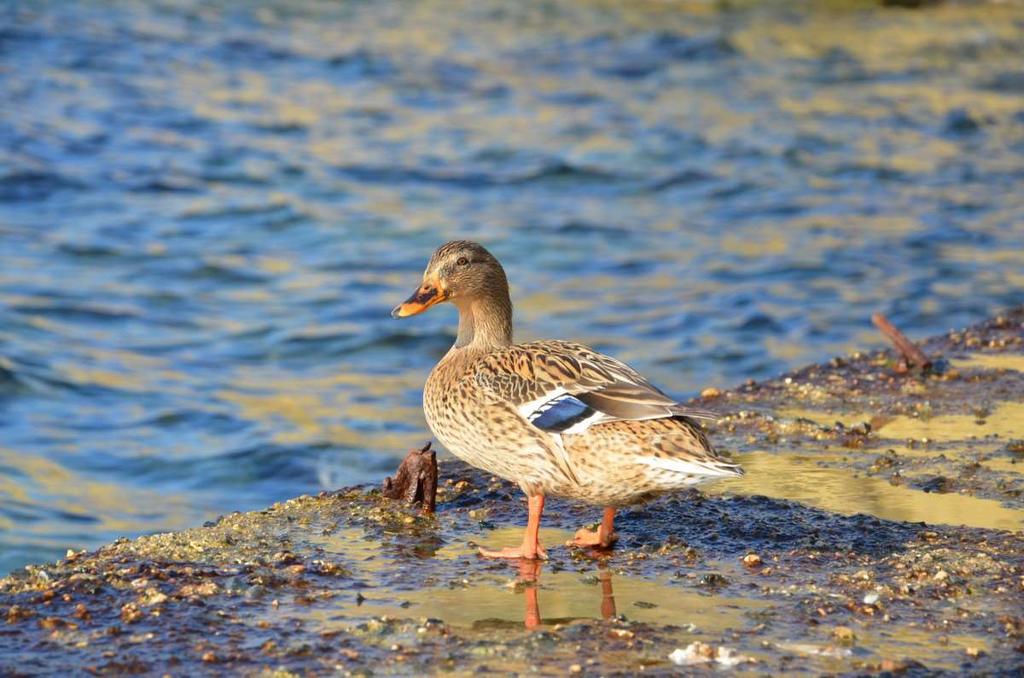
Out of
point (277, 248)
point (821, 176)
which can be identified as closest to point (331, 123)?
point (277, 248)

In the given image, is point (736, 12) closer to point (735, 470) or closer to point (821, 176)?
point (821, 176)

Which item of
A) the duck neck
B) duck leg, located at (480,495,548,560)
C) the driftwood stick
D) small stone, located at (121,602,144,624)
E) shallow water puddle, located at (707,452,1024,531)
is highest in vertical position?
the driftwood stick

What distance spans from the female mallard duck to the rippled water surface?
370 centimetres

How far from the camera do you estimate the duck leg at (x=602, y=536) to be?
526cm

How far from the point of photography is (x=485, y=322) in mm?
6062

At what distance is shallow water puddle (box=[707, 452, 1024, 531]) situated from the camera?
5.54 m

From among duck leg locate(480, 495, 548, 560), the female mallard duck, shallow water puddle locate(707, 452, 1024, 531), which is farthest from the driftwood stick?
duck leg locate(480, 495, 548, 560)

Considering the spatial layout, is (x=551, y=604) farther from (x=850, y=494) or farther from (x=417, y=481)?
(x=850, y=494)

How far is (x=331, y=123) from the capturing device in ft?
59.7

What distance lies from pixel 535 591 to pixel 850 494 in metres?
1.56

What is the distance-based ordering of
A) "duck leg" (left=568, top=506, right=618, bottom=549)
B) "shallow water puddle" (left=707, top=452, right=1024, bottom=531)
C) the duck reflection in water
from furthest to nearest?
"shallow water puddle" (left=707, top=452, right=1024, bottom=531), "duck leg" (left=568, top=506, right=618, bottom=549), the duck reflection in water

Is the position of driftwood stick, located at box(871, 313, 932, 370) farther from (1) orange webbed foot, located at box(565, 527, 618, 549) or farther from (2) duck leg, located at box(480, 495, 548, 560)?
(2) duck leg, located at box(480, 495, 548, 560)

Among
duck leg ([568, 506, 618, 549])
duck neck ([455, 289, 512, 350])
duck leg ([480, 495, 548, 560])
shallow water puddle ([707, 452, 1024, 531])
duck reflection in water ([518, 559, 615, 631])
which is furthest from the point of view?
duck neck ([455, 289, 512, 350])

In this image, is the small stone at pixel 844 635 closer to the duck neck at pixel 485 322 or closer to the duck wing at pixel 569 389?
the duck wing at pixel 569 389
